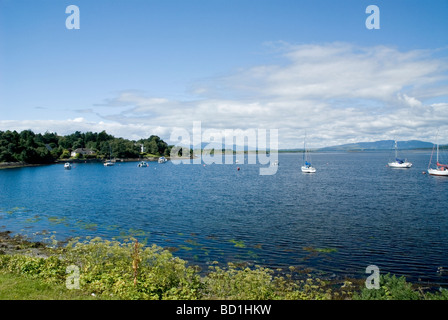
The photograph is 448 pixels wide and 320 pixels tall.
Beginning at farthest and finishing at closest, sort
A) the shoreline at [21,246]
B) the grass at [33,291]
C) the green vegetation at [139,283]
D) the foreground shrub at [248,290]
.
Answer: the shoreline at [21,246]
the foreground shrub at [248,290]
the green vegetation at [139,283]
the grass at [33,291]

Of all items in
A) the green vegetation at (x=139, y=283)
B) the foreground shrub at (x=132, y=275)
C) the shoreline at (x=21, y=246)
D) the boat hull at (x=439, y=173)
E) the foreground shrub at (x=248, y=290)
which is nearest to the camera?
the green vegetation at (x=139, y=283)

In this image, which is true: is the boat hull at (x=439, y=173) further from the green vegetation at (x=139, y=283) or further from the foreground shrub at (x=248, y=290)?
the foreground shrub at (x=248, y=290)

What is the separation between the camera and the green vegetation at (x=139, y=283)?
12648 mm

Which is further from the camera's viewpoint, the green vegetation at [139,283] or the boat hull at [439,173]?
the boat hull at [439,173]

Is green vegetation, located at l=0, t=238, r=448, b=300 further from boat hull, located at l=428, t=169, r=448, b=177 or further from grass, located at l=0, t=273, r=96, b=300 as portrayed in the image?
boat hull, located at l=428, t=169, r=448, b=177

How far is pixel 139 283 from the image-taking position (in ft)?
45.7

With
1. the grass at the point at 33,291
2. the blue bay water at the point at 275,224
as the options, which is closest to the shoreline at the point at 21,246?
the blue bay water at the point at 275,224

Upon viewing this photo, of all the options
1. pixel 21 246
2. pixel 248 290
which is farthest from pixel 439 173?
pixel 21 246

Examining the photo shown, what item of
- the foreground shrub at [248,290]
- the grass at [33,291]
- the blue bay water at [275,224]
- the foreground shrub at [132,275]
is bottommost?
the blue bay water at [275,224]

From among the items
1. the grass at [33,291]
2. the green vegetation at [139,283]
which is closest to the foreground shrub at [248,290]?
the green vegetation at [139,283]

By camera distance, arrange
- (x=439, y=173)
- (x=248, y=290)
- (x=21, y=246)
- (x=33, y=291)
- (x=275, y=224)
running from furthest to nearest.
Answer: (x=439, y=173)
(x=275, y=224)
(x=21, y=246)
(x=248, y=290)
(x=33, y=291)

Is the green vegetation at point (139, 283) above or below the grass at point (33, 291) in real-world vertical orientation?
below

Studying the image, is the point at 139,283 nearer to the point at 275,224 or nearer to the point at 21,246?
the point at 21,246
